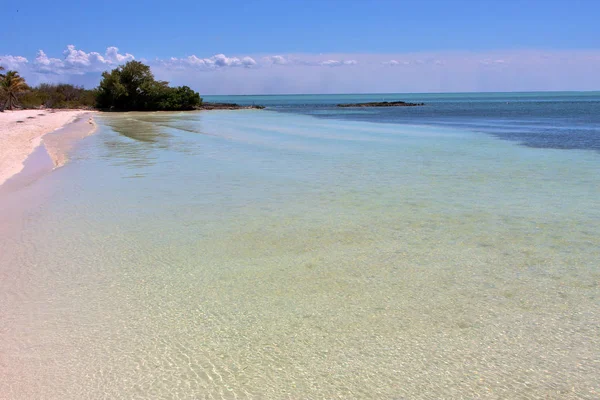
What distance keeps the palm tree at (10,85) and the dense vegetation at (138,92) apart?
42.6 ft

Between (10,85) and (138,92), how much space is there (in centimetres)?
1721

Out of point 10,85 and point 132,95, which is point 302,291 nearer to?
point 10,85

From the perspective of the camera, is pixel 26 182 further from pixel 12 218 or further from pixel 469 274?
pixel 469 274

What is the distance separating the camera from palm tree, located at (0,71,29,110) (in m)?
54.8

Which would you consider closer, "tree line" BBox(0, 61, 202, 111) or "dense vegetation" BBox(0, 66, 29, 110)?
"dense vegetation" BBox(0, 66, 29, 110)

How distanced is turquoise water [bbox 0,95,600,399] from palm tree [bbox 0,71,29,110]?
168ft

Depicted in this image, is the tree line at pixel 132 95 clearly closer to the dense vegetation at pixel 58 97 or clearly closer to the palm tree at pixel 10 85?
the dense vegetation at pixel 58 97

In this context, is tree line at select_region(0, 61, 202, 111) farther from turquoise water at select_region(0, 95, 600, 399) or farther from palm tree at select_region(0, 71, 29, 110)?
turquoise water at select_region(0, 95, 600, 399)

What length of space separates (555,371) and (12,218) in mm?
8818

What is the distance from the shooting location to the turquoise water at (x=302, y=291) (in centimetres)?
403

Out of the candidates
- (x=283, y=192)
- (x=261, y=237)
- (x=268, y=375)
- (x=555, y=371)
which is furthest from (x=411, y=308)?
(x=283, y=192)

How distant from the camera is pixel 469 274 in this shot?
20.3 feet

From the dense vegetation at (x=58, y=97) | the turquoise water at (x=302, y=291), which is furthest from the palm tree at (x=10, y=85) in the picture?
the turquoise water at (x=302, y=291)

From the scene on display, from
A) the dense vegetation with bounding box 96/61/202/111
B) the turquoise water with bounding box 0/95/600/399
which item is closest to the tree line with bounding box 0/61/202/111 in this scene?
the dense vegetation with bounding box 96/61/202/111
